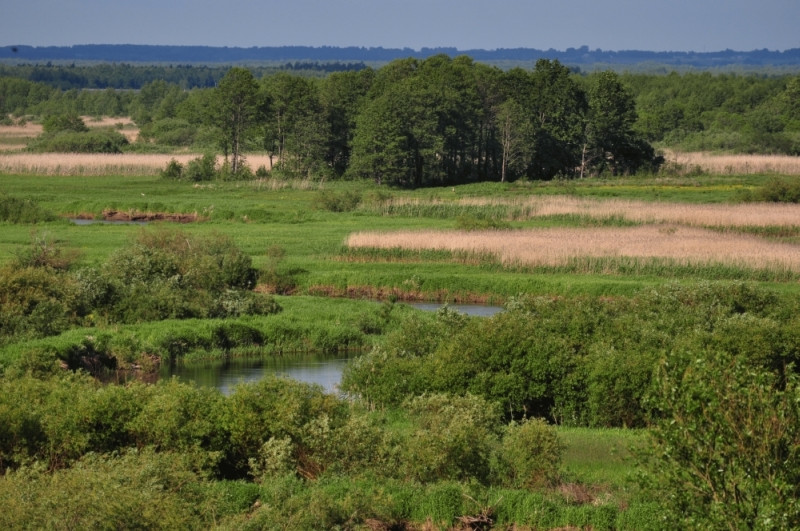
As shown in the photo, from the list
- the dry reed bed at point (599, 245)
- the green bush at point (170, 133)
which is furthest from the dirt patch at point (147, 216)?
the green bush at point (170, 133)

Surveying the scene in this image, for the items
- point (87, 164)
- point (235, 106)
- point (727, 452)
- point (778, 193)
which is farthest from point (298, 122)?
point (727, 452)

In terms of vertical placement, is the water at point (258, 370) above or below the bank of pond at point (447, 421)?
below

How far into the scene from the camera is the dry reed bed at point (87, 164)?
8475 cm

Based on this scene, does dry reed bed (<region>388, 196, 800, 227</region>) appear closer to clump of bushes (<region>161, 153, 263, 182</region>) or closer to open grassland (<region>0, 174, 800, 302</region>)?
open grassland (<region>0, 174, 800, 302</region>)

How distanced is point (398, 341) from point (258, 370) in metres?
5.05

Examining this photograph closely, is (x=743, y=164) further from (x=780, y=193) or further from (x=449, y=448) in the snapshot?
(x=449, y=448)

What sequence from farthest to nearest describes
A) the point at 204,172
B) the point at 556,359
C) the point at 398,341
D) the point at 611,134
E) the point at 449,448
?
the point at 611,134 < the point at 204,172 < the point at 398,341 < the point at 556,359 < the point at 449,448

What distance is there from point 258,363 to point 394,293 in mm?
10508

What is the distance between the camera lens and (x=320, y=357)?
33.8m

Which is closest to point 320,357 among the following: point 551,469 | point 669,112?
point 551,469

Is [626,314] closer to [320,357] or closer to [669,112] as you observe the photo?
[320,357]

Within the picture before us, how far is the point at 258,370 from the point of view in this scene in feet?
104

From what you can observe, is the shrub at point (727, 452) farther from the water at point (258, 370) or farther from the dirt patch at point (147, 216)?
the dirt patch at point (147, 216)

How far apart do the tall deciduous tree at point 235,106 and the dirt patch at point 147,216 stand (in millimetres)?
18775
